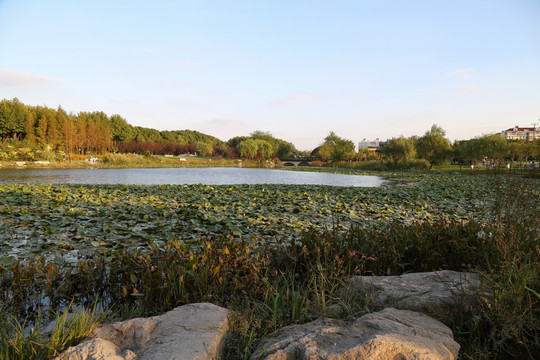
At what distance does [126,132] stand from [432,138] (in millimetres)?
67532

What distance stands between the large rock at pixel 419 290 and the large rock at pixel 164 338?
53.0 inches

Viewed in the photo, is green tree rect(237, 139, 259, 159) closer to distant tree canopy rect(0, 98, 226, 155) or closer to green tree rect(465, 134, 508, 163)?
distant tree canopy rect(0, 98, 226, 155)

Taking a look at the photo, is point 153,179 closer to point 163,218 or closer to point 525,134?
point 163,218

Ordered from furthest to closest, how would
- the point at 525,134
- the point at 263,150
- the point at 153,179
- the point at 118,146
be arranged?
the point at 263,150
the point at 118,146
the point at 153,179
the point at 525,134

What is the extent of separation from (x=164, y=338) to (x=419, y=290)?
2141 mm

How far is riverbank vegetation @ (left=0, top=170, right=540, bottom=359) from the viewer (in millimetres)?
2162

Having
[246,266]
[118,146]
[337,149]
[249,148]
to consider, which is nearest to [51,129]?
[118,146]

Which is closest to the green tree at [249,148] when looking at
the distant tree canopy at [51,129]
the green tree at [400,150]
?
the distant tree canopy at [51,129]

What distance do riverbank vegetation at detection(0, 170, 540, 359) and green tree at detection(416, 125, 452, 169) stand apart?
138 ft

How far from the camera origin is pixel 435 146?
42.2 m

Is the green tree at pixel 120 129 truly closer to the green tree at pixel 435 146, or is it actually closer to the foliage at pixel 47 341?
the green tree at pixel 435 146

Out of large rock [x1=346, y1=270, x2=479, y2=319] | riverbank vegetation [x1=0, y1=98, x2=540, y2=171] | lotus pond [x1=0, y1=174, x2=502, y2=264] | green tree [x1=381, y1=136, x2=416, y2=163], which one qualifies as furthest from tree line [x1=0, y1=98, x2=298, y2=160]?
green tree [x1=381, y1=136, x2=416, y2=163]

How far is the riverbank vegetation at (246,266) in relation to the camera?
2162 mm

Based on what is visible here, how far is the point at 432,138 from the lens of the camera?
141 ft
